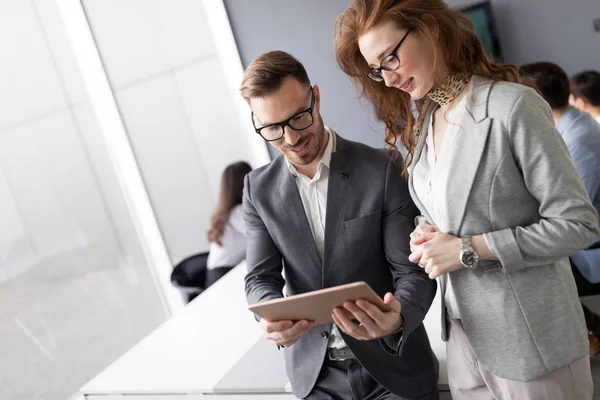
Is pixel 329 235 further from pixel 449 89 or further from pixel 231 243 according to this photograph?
pixel 231 243

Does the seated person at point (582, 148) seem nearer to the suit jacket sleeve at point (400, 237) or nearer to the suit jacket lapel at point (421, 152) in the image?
the suit jacket sleeve at point (400, 237)

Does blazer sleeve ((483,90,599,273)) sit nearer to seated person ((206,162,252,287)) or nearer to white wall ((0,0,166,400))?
seated person ((206,162,252,287))

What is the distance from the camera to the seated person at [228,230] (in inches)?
162

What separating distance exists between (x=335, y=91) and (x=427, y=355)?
417cm

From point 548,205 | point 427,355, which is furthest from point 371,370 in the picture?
point 548,205

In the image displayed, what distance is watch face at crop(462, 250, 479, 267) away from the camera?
142 cm

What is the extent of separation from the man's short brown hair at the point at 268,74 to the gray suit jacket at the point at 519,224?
564 mm

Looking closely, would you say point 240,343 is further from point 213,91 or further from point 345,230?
point 213,91

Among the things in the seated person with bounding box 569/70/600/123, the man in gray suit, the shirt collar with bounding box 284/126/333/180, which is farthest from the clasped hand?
the seated person with bounding box 569/70/600/123

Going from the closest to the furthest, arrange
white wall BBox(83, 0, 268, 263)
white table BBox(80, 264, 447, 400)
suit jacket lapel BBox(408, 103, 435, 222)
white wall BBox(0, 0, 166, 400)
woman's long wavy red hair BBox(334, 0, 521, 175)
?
woman's long wavy red hair BBox(334, 0, 521, 175) < suit jacket lapel BBox(408, 103, 435, 222) < white table BBox(80, 264, 447, 400) < white wall BBox(0, 0, 166, 400) < white wall BBox(83, 0, 268, 263)

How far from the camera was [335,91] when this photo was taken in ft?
19.1

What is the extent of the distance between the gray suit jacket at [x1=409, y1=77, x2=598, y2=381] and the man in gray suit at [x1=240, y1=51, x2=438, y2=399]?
0.28 meters

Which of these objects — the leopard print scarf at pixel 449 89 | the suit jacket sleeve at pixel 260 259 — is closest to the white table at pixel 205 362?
the suit jacket sleeve at pixel 260 259

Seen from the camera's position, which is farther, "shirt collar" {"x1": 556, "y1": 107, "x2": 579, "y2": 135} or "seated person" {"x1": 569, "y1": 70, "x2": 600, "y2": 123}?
"seated person" {"x1": 569, "y1": 70, "x2": 600, "y2": 123}
